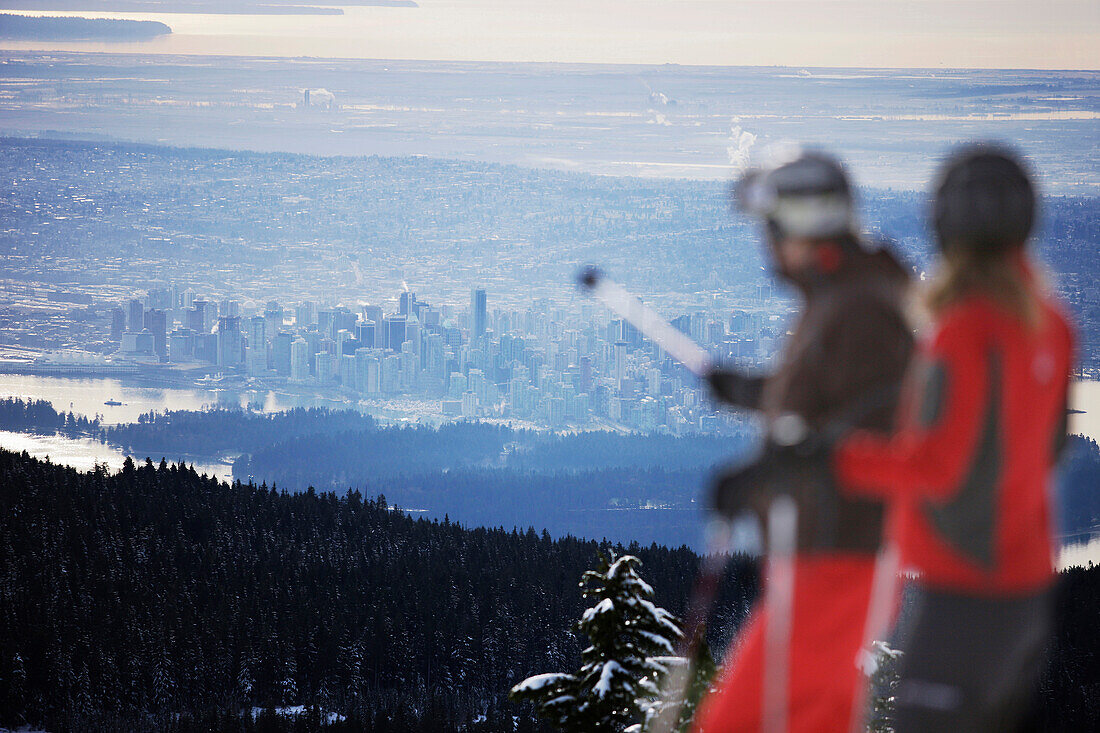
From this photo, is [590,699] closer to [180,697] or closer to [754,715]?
[754,715]

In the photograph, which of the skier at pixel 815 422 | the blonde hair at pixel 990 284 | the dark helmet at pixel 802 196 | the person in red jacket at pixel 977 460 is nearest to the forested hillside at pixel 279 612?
the skier at pixel 815 422

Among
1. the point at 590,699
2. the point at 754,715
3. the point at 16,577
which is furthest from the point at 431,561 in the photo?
the point at 754,715

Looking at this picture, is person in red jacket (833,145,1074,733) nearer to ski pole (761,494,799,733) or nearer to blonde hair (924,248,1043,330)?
blonde hair (924,248,1043,330)

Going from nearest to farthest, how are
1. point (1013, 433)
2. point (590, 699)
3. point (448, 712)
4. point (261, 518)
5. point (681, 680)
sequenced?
1. point (1013, 433)
2. point (681, 680)
3. point (590, 699)
4. point (448, 712)
5. point (261, 518)

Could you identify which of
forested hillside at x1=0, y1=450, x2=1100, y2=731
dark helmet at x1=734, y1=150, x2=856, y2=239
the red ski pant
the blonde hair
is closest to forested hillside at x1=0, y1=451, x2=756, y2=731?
forested hillside at x1=0, y1=450, x2=1100, y2=731

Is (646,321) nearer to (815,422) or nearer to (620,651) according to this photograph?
(815,422)

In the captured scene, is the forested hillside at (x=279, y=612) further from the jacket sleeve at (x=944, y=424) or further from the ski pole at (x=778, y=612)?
the jacket sleeve at (x=944, y=424)
